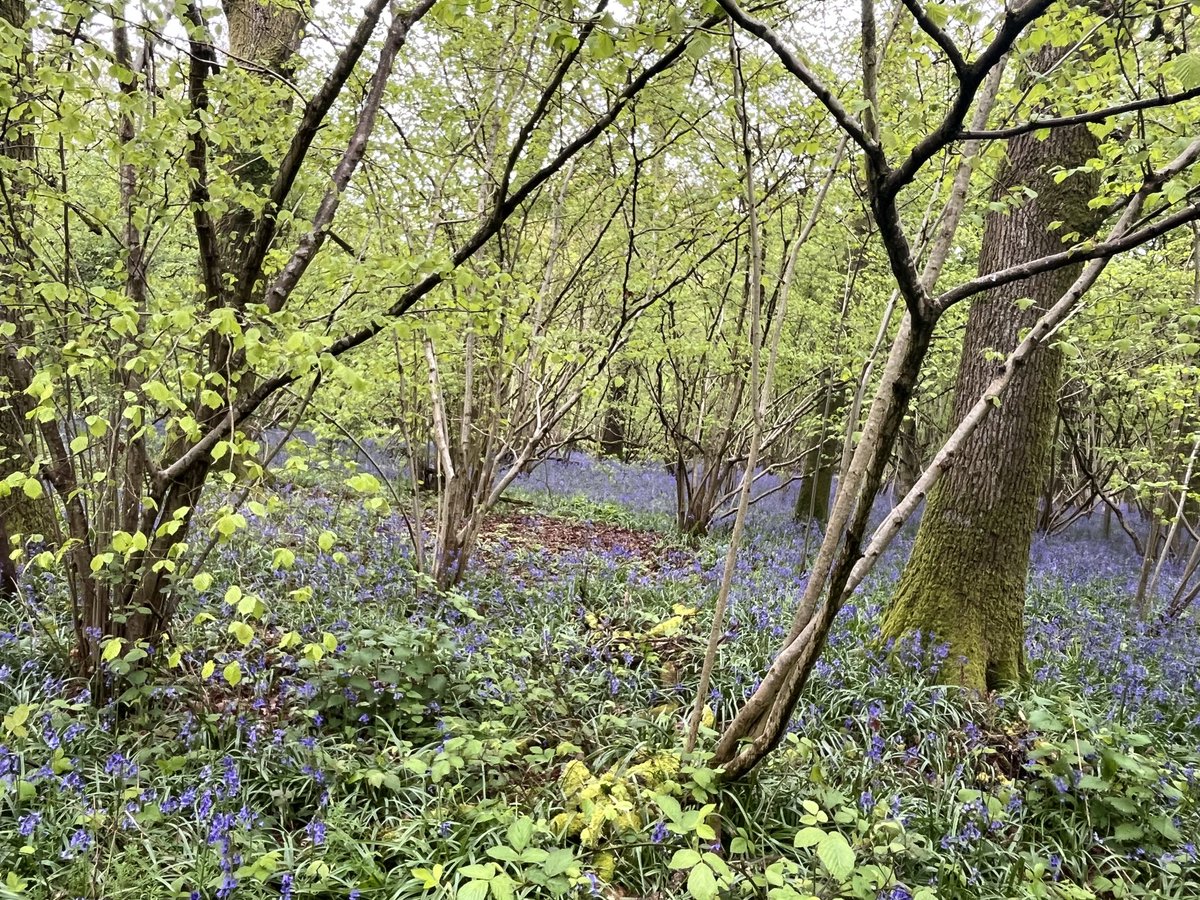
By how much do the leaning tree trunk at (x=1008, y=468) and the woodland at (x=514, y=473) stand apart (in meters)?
0.02

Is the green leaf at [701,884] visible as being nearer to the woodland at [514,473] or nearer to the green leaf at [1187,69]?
the woodland at [514,473]

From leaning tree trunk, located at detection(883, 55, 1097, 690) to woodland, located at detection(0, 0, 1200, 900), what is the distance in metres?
0.02

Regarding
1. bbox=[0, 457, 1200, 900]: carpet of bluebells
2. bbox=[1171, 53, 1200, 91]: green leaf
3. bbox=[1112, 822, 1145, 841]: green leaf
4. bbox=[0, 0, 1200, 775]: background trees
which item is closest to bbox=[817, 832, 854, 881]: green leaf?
bbox=[0, 457, 1200, 900]: carpet of bluebells

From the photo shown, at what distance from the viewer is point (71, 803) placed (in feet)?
8.03

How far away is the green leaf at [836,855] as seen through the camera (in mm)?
1828

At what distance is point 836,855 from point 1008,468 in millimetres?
2852

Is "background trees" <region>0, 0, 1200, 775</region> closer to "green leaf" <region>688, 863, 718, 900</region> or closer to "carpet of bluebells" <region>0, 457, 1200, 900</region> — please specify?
"carpet of bluebells" <region>0, 457, 1200, 900</region>

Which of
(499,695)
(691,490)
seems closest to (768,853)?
(499,695)

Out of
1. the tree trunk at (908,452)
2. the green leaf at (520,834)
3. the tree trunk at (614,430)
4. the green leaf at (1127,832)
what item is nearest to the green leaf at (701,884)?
the green leaf at (520,834)

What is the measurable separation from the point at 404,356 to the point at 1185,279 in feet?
23.0

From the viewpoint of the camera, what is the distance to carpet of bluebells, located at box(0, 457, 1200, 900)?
88.6 inches

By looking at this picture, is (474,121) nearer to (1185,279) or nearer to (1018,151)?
(1018,151)

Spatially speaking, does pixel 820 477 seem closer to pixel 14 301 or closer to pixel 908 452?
pixel 908 452

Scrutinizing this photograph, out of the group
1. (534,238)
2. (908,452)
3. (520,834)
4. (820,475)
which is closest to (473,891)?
(520,834)
